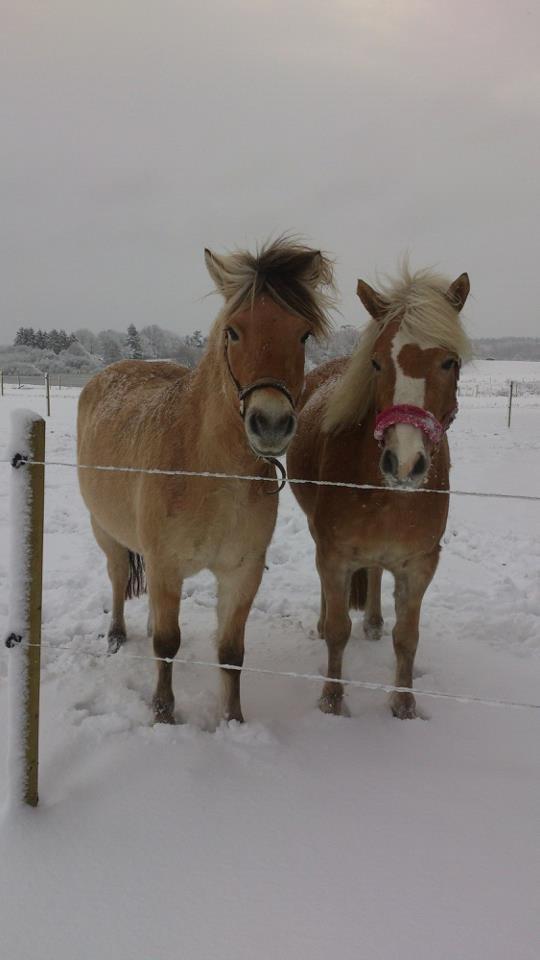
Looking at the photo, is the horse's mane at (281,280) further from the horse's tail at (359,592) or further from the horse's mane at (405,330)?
the horse's tail at (359,592)

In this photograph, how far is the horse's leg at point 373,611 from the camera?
4078mm

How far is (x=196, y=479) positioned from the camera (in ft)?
8.39

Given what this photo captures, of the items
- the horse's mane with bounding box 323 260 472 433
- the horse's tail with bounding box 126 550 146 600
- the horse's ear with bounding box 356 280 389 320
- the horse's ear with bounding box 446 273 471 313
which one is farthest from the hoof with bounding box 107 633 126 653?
the horse's ear with bounding box 446 273 471 313

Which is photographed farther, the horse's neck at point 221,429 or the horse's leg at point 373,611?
the horse's leg at point 373,611

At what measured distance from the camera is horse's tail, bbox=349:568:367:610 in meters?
4.11

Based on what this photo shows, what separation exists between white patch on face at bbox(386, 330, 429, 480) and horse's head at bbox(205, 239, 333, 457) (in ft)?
1.23

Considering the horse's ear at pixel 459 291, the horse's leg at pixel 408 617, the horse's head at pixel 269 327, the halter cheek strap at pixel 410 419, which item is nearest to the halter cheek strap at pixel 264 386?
the horse's head at pixel 269 327

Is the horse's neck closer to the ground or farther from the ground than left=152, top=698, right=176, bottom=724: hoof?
farther from the ground

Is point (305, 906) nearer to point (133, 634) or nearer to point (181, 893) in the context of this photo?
point (181, 893)

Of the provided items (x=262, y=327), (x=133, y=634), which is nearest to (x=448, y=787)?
(x=262, y=327)

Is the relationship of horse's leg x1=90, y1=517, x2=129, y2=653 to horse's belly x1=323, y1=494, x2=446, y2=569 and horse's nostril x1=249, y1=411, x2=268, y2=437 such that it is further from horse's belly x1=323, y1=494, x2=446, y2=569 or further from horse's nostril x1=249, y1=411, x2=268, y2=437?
horse's nostril x1=249, y1=411, x2=268, y2=437

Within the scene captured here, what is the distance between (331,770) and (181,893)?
2.78 ft

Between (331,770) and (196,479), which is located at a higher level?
(196,479)

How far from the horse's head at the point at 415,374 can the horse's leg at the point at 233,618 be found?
0.84 m
